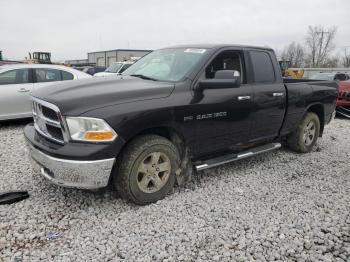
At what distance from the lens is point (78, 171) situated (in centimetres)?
299

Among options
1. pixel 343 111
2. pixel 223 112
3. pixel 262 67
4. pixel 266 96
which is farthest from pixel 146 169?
pixel 343 111

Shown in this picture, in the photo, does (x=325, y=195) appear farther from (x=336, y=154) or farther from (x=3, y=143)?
(x=3, y=143)

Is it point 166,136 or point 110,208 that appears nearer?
point 110,208

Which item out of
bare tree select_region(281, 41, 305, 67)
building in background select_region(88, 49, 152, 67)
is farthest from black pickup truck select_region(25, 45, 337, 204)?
bare tree select_region(281, 41, 305, 67)

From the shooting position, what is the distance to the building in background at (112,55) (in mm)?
51850

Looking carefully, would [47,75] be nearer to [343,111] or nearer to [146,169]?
[146,169]

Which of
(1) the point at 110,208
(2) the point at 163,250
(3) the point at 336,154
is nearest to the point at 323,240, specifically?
(2) the point at 163,250

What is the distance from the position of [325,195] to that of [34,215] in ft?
11.5

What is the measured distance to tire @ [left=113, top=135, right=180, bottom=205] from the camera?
326 cm

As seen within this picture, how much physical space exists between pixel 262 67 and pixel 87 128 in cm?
293

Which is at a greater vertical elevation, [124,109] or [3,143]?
[124,109]

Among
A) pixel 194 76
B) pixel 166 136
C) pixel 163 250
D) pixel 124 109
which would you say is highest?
pixel 194 76

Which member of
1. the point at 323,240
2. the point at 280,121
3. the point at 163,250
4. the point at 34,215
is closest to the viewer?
the point at 163,250

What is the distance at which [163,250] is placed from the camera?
2.78 metres
